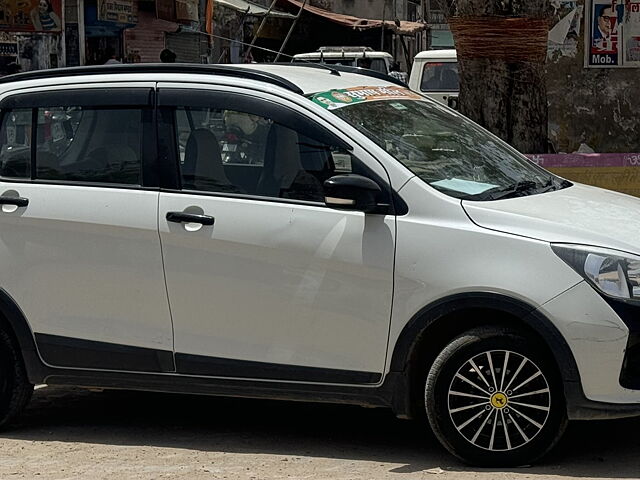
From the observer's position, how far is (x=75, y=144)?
6004 millimetres

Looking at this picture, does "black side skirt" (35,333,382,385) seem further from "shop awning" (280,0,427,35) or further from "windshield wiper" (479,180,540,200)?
"shop awning" (280,0,427,35)

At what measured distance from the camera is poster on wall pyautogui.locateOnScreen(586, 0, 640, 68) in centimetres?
1327

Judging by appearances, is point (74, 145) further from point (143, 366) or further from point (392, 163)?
point (392, 163)

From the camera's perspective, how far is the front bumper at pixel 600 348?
16.1 feet

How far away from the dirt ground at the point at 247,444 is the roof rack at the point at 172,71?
1.69 m

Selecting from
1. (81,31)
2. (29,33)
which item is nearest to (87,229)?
(29,33)

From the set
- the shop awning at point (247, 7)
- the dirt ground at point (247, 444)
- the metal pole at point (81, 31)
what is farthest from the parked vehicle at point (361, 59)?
the dirt ground at point (247, 444)

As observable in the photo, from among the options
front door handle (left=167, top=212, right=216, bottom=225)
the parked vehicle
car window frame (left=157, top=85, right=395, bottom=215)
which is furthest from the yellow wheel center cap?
the parked vehicle

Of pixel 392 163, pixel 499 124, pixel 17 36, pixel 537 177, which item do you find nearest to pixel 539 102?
pixel 499 124

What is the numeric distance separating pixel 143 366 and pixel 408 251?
1430 mm

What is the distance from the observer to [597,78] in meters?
13.7

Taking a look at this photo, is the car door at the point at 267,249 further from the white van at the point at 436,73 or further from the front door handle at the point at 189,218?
the white van at the point at 436,73

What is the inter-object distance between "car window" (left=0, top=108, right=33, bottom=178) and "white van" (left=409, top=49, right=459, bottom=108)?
40.7 feet

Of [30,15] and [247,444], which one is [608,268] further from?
[30,15]
